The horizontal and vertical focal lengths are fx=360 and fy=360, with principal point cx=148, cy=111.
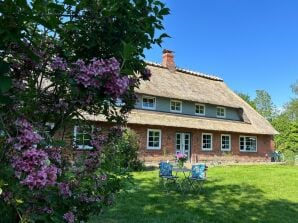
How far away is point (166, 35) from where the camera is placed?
9.91ft

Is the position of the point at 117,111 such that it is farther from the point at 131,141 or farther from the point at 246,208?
the point at 131,141

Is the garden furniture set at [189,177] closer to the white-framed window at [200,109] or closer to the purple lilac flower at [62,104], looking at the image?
the purple lilac flower at [62,104]

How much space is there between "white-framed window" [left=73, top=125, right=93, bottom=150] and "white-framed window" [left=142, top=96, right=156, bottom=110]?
2038 centimetres

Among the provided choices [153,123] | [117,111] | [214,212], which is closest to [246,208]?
[214,212]

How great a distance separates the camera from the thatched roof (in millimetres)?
23281

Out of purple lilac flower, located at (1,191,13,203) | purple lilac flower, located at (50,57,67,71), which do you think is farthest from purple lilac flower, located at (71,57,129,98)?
purple lilac flower, located at (1,191,13,203)

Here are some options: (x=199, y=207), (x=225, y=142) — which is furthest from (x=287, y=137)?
(x=199, y=207)

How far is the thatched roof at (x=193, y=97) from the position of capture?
76.4ft

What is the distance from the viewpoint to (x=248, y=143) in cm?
2917

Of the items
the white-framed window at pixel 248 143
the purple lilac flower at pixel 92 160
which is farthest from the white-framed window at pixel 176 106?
the purple lilac flower at pixel 92 160

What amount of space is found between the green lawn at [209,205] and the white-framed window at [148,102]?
11.3 meters

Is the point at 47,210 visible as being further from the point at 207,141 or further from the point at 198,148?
the point at 207,141

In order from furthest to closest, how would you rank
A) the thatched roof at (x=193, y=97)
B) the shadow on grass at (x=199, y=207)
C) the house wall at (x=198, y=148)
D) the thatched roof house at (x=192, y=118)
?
1. the thatched roof at (x=193, y=97)
2. the thatched roof house at (x=192, y=118)
3. the house wall at (x=198, y=148)
4. the shadow on grass at (x=199, y=207)

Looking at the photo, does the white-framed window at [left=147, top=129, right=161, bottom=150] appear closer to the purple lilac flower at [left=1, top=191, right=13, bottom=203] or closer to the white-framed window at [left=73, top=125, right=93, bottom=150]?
the white-framed window at [left=73, top=125, right=93, bottom=150]
